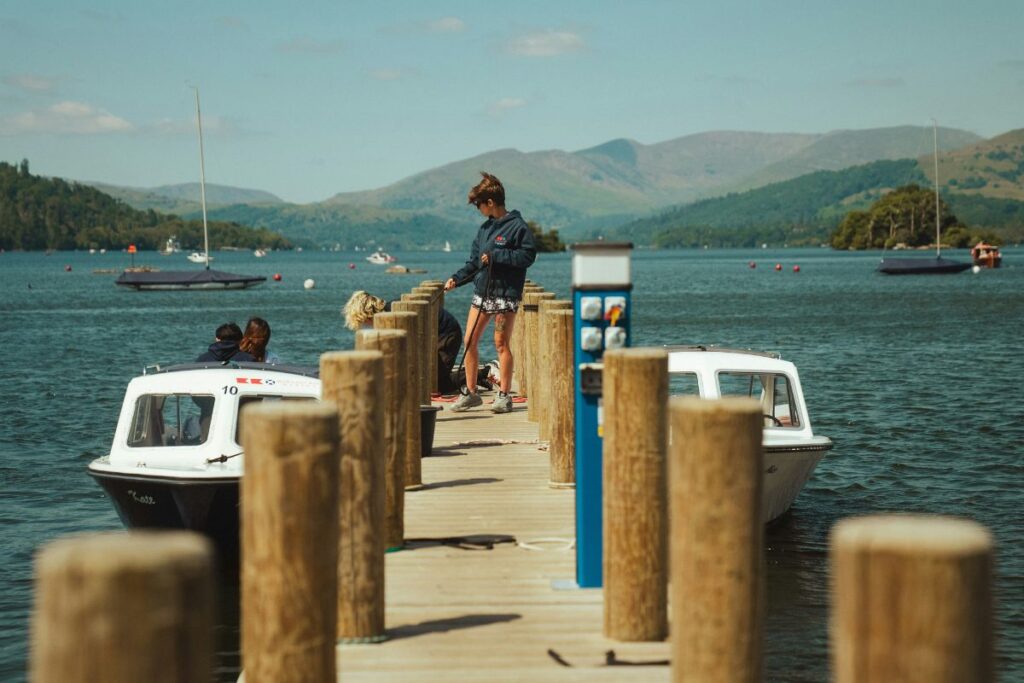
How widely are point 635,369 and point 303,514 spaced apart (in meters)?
2.07

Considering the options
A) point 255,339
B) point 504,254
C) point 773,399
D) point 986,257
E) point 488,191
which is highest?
point 488,191

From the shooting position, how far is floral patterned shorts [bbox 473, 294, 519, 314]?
1451cm

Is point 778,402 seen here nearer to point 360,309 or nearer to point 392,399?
point 360,309

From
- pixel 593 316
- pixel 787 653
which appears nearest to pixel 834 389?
pixel 787 653

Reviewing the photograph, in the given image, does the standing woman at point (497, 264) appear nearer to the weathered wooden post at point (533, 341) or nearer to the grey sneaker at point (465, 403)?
the weathered wooden post at point (533, 341)

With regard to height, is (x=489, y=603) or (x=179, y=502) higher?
(x=489, y=603)

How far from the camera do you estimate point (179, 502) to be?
12.5m

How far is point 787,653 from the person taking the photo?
12352mm

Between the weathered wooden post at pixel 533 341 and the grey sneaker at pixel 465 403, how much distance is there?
2.45ft

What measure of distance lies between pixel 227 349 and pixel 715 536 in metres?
11.5

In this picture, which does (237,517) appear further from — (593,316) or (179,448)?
(593,316)

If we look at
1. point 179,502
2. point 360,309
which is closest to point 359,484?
point 179,502

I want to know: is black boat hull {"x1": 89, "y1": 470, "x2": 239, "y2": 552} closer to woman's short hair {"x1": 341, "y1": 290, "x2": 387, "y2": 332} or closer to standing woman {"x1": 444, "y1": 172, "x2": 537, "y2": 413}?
woman's short hair {"x1": 341, "y1": 290, "x2": 387, "y2": 332}

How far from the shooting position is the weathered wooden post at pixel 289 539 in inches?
180
